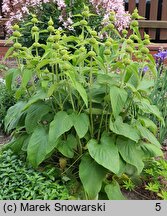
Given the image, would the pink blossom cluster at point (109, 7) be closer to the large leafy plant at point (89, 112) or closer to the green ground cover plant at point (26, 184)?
the large leafy plant at point (89, 112)

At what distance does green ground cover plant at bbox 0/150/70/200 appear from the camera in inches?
85.7

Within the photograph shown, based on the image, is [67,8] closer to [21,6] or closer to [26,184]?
[21,6]

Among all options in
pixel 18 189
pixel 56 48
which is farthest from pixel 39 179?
pixel 56 48

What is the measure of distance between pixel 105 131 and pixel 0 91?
1654mm

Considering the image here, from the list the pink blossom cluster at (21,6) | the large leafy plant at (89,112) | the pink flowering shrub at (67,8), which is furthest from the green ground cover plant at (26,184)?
the pink blossom cluster at (21,6)

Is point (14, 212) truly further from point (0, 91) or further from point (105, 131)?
point (0, 91)

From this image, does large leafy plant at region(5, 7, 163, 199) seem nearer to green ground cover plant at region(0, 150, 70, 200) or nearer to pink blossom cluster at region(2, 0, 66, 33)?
green ground cover plant at region(0, 150, 70, 200)

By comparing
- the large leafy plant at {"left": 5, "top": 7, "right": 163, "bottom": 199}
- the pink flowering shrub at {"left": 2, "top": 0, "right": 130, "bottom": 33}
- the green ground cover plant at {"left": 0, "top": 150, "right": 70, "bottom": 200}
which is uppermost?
the pink flowering shrub at {"left": 2, "top": 0, "right": 130, "bottom": 33}

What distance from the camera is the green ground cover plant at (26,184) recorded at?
2.18m

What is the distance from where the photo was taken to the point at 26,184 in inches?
89.0

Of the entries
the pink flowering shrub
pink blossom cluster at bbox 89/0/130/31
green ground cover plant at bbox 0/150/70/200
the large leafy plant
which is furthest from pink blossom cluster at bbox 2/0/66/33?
green ground cover plant at bbox 0/150/70/200

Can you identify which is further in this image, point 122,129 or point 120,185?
point 120,185

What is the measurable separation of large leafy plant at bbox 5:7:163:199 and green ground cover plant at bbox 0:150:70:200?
110 millimetres

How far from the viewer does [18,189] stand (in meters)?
2.21
